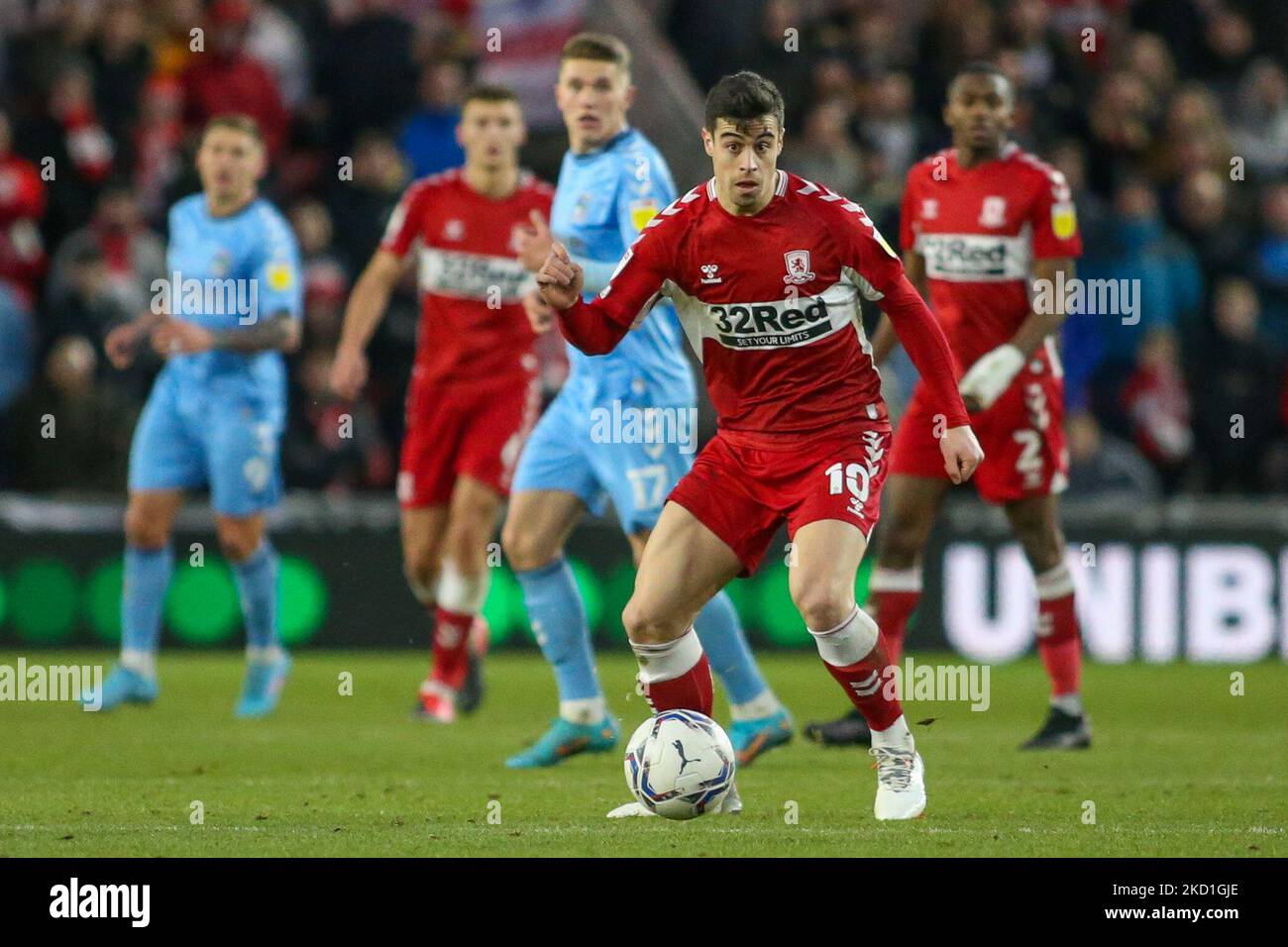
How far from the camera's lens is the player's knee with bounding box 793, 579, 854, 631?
657 centimetres

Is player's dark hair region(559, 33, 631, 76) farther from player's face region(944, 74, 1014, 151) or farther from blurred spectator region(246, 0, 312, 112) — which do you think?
blurred spectator region(246, 0, 312, 112)

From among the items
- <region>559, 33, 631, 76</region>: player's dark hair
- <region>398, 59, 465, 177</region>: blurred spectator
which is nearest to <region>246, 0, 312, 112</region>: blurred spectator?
<region>398, 59, 465, 177</region>: blurred spectator

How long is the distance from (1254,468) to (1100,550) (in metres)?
2.03

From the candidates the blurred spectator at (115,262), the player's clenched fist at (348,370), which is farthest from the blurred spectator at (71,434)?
the player's clenched fist at (348,370)

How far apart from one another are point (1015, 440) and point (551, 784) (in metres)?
2.63

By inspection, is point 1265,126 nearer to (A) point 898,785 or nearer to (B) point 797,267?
(B) point 797,267

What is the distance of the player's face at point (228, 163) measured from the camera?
1059 centimetres

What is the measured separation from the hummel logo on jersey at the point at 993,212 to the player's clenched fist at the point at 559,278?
9.98ft

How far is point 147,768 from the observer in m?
8.36

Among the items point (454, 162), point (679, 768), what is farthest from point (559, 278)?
point (454, 162)

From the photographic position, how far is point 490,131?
10.3 metres

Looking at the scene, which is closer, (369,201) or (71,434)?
(71,434)
